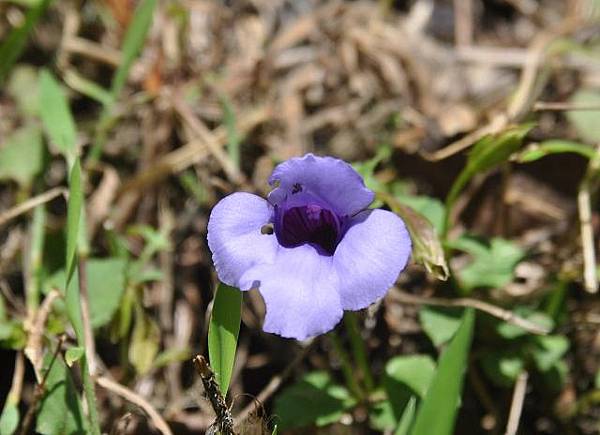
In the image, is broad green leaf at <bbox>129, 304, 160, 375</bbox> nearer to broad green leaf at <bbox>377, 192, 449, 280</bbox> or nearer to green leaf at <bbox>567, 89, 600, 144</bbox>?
broad green leaf at <bbox>377, 192, 449, 280</bbox>

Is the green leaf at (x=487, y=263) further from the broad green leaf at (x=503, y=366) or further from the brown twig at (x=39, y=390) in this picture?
the brown twig at (x=39, y=390)

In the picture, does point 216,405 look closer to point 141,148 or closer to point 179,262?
point 179,262

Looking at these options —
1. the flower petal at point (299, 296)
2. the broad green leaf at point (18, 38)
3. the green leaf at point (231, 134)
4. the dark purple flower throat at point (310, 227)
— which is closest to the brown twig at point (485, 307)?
the dark purple flower throat at point (310, 227)

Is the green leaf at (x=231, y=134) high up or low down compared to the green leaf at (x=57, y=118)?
down

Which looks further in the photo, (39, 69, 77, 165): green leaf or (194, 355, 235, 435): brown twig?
(39, 69, 77, 165): green leaf

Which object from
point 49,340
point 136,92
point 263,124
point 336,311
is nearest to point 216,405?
point 336,311

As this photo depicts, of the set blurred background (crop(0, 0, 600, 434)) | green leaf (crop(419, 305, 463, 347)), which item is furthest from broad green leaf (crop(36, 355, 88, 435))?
green leaf (crop(419, 305, 463, 347))
